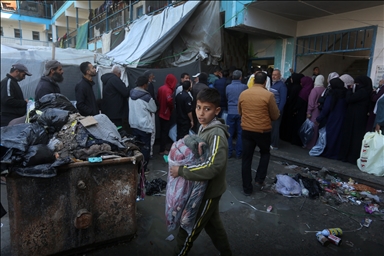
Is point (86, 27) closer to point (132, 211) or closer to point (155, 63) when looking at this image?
point (155, 63)

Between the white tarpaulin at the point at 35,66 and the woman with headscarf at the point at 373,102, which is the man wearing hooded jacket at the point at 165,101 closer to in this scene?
the white tarpaulin at the point at 35,66

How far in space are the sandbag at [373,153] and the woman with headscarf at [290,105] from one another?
217 centimetres

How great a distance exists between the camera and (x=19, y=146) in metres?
2.15

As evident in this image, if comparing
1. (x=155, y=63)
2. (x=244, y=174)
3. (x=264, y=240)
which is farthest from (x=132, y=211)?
(x=155, y=63)

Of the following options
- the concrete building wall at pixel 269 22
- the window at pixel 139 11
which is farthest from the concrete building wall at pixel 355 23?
the window at pixel 139 11

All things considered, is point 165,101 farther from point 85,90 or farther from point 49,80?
point 49,80

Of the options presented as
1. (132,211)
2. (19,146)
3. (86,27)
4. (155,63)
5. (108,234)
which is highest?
(86,27)

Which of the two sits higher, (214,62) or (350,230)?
(214,62)

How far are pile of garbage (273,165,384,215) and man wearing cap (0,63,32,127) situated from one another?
4.78m

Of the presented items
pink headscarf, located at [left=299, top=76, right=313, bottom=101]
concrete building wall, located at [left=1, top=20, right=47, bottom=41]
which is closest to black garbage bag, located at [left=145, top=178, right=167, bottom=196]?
pink headscarf, located at [left=299, top=76, right=313, bottom=101]

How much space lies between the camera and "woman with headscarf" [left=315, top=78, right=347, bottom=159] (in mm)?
5282

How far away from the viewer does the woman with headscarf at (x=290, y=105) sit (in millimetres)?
6527

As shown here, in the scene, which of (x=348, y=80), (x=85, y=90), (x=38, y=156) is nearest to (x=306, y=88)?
(x=348, y=80)

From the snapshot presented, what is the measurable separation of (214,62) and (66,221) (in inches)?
262
